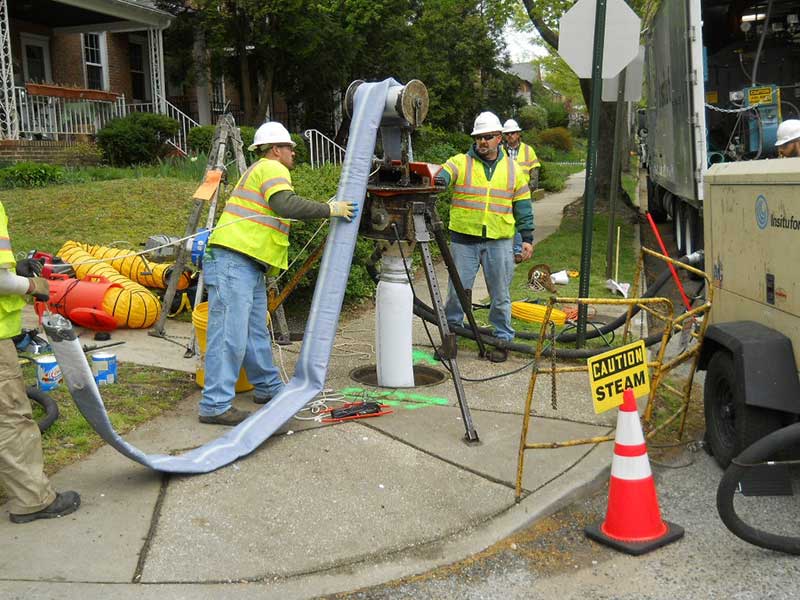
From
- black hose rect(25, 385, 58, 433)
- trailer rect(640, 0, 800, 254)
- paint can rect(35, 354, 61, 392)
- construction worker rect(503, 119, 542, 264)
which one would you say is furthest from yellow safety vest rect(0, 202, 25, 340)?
trailer rect(640, 0, 800, 254)

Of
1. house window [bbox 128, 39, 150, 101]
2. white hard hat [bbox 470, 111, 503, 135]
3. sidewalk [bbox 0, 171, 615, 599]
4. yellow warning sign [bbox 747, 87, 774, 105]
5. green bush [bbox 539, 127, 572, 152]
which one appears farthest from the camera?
green bush [bbox 539, 127, 572, 152]

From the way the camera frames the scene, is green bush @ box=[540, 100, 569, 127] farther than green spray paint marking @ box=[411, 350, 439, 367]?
Yes

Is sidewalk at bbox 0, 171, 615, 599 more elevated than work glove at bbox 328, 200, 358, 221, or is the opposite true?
work glove at bbox 328, 200, 358, 221

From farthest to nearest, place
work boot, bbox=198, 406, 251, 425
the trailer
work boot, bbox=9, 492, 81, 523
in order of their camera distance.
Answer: the trailer < work boot, bbox=198, 406, 251, 425 < work boot, bbox=9, 492, 81, 523

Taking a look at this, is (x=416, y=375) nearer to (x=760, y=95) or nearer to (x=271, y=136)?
(x=271, y=136)

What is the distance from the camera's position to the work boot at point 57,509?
397cm

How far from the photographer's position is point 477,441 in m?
5.07

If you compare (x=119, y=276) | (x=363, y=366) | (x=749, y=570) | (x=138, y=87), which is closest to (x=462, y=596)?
(x=749, y=570)

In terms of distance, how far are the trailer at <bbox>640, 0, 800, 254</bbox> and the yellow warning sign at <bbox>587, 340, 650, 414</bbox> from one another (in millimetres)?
5989

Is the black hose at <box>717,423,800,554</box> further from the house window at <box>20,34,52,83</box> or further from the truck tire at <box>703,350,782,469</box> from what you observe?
the house window at <box>20,34,52,83</box>

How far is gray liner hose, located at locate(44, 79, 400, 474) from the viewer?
157 inches

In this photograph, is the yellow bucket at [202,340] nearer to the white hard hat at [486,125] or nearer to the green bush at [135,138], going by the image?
the white hard hat at [486,125]

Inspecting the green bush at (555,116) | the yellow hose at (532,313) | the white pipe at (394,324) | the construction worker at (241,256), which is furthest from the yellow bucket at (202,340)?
the green bush at (555,116)

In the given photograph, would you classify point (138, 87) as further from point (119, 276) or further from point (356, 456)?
point (356, 456)
